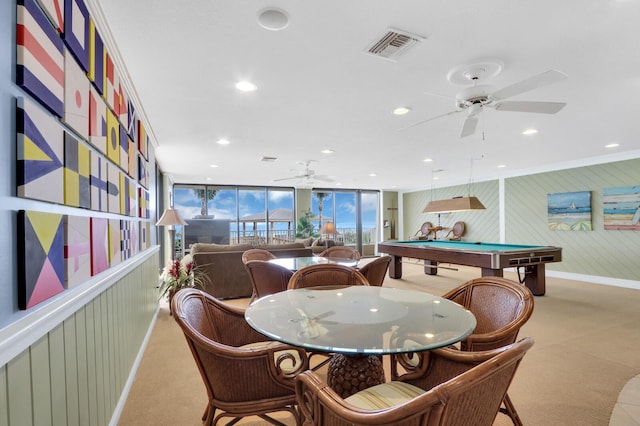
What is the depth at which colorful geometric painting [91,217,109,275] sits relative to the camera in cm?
169

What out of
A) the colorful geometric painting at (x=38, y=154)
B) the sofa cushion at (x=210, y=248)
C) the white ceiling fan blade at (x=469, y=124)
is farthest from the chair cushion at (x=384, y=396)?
the sofa cushion at (x=210, y=248)

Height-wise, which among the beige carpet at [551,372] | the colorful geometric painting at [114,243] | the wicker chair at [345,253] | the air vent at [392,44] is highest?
the air vent at [392,44]

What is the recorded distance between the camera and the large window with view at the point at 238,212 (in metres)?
9.54

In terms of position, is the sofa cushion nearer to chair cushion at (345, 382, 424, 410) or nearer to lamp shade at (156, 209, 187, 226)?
lamp shade at (156, 209, 187, 226)

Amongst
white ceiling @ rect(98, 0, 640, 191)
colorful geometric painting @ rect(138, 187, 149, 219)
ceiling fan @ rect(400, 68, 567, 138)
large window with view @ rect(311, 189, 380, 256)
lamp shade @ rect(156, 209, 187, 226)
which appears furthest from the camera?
large window with view @ rect(311, 189, 380, 256)

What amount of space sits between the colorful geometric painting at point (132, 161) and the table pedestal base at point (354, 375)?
2.18 m

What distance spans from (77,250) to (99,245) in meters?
0.34

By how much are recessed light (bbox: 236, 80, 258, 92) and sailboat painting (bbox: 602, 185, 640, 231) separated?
6908 millimetres

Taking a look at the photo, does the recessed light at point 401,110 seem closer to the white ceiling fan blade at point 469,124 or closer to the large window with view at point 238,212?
the white ceiling fan blade at point 469,124

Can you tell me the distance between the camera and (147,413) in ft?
6.91

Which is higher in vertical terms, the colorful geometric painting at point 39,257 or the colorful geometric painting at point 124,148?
the colorful geometric painting at point 124,148

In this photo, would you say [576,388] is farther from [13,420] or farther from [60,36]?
[60,36]

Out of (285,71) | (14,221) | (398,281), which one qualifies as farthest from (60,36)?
(398,281)

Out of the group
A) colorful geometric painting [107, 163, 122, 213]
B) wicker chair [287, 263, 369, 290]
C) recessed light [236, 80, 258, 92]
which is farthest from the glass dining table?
recessed light [236, 80, 258, 92]
